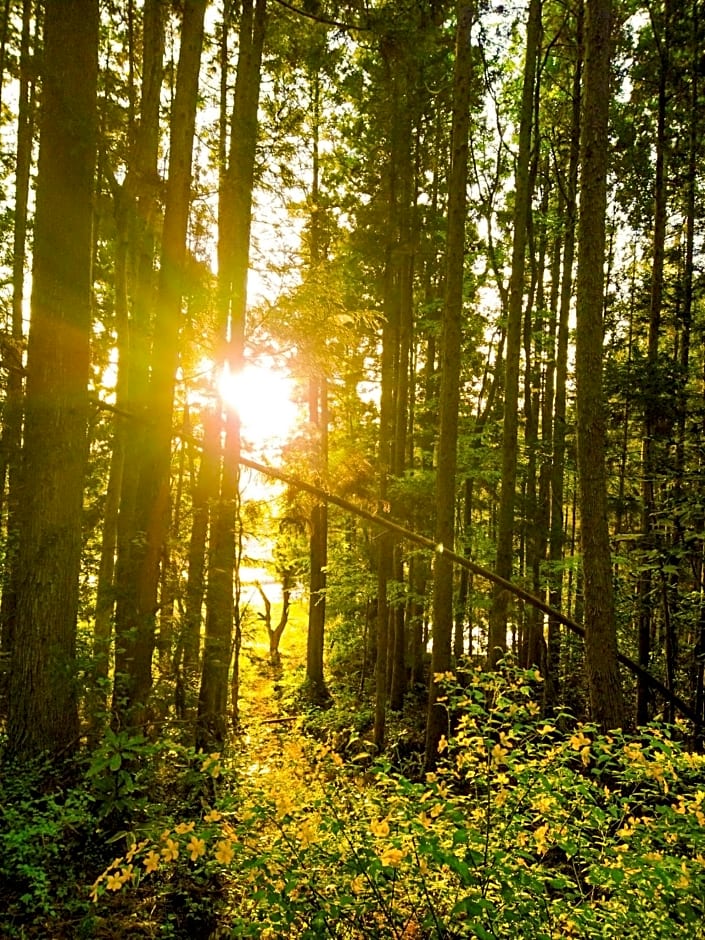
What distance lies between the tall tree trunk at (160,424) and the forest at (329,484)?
0.04 m

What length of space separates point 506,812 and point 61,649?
3.89 meters

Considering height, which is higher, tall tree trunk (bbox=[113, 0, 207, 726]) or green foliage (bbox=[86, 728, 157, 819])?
tall tree trunk (bbox=[113, 0, 207, 726])

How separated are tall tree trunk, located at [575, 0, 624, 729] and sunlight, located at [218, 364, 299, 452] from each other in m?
4.72

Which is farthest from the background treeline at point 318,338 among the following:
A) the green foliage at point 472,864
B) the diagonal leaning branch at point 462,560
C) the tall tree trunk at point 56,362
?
the green foliage at point 472,864

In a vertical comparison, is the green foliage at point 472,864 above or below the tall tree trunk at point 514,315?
below

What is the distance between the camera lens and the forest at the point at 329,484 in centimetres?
347

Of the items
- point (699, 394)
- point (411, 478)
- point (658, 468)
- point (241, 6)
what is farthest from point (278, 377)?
point (699, 394)

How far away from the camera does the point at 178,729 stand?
659 centimetres

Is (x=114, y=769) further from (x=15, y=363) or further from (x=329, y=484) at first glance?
(x=329, y=484)

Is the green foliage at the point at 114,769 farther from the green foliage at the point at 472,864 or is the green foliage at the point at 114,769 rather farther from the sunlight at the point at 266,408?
the sunlight at the point at 266,408

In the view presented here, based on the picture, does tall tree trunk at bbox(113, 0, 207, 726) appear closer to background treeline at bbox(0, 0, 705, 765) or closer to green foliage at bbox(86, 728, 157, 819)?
background treeline at bbox(0, 0, 705, 765)

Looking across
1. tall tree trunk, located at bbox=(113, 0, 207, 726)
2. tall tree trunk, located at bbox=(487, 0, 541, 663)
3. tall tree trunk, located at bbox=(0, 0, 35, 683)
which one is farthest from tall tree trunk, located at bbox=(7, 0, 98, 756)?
tall tree trunk, located at bbox=(487, 0, 541, 663)

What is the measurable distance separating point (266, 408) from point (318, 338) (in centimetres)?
157

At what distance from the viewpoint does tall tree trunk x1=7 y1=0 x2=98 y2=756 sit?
4.97 metres
